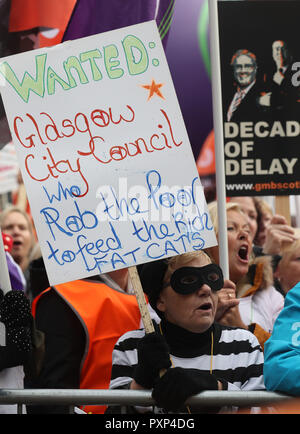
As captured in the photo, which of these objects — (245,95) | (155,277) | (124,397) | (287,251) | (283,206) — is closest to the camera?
(124,397)

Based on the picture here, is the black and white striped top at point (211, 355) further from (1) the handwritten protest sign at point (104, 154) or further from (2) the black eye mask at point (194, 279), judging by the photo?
(1) the handwritten protest sign at point (104, 154)

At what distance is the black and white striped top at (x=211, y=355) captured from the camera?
119 inches

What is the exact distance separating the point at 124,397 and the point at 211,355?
0.52 metres

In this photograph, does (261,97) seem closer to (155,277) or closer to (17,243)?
(155,277)

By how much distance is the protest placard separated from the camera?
432cm

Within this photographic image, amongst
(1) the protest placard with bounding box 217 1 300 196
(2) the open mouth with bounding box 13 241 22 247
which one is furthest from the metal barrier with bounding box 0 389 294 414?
(2) the open mouth with bounding box 13 241 22 247

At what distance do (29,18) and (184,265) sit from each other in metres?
1.93

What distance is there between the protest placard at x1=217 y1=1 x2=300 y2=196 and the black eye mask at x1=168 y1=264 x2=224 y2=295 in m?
1.25

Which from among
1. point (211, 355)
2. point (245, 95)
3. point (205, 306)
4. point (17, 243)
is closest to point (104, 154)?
point (205, 306)

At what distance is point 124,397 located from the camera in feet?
8.80

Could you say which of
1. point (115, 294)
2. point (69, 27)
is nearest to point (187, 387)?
point (115, 294)

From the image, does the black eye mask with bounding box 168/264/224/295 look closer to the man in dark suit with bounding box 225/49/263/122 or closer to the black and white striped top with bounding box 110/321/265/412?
the black and white striped top with bounding box 110/321/265/412
